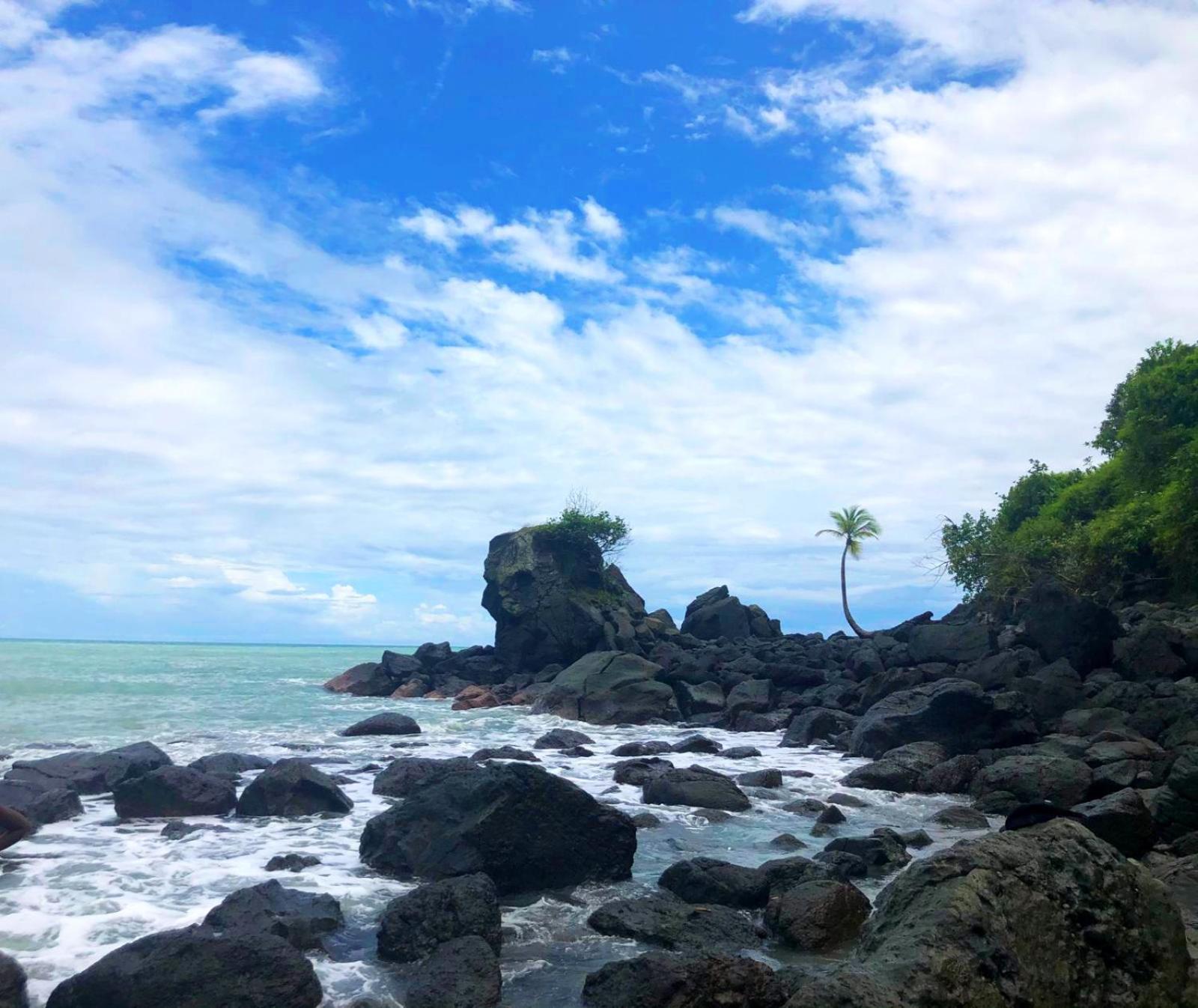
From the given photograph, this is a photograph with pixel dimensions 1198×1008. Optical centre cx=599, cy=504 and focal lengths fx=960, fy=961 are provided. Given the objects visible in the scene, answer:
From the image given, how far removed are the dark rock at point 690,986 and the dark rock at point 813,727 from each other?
15762 millimetres

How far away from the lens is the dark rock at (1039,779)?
1357 centimetres

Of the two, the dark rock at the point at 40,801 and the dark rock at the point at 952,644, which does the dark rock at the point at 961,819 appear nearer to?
the dark rock at the point at 40,801

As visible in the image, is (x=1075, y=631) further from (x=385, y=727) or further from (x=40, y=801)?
(x=40, y=801)

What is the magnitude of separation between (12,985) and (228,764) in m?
10.9

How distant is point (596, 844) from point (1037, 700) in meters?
12.3

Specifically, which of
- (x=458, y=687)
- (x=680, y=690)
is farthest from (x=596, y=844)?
(x=458, y=687)

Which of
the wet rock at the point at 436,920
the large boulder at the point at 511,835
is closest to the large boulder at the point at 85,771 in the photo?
the large boulder at the point at 511,835

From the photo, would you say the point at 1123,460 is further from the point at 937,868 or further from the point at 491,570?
the point at 937,868

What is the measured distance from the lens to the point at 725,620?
4462cm

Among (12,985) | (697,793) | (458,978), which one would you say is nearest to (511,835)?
(458,978)

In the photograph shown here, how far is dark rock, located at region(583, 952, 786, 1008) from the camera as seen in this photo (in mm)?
6543

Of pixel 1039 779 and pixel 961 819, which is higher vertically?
pixel 1039 779

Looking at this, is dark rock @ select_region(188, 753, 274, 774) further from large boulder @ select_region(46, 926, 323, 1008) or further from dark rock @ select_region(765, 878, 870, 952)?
dark rock @ select_region(765, 878, 870, 952)

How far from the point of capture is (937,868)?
5426mm
